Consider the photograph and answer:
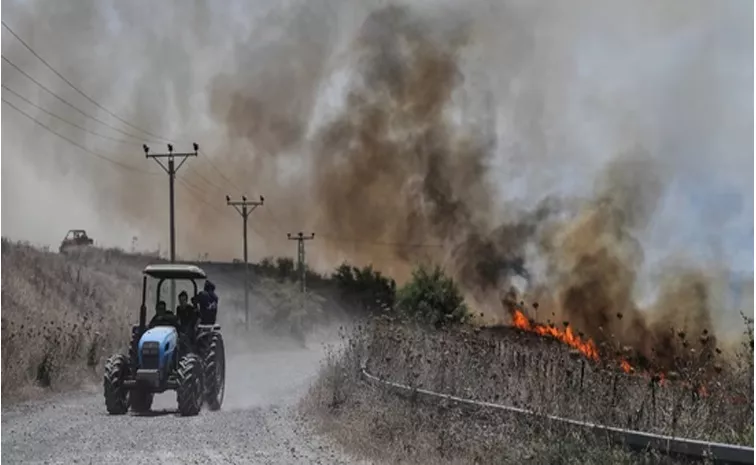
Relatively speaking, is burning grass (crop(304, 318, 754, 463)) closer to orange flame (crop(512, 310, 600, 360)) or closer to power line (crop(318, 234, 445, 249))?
→ orange flame (crop(512, 310, 600, 360))

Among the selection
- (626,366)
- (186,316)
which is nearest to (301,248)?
(186,316)

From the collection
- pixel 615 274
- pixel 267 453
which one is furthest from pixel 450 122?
pixel 267 453

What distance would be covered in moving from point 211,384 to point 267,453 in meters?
2.91

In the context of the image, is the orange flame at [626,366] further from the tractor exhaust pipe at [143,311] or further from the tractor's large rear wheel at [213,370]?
the tractor exhaust pipe at [143,311]

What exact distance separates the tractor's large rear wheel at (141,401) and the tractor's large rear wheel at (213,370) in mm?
869

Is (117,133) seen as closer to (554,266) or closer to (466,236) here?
(466,236)

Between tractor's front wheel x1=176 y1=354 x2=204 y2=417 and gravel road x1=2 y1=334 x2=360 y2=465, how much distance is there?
0.16 m

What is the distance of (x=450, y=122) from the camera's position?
1717 centimetres

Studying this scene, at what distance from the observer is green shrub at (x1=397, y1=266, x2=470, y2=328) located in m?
13.2

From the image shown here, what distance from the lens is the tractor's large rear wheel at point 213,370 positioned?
469 inches

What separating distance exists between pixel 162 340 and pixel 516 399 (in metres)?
5.39

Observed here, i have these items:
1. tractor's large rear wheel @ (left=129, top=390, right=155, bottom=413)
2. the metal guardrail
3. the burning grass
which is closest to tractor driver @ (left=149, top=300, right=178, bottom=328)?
tractor's large rear wheel @ (left=129, top=390, right=155, bottom=413)

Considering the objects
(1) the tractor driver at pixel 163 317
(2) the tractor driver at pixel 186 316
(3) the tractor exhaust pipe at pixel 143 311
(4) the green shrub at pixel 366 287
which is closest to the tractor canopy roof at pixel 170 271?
(3) the tractor exhaust pipe at pixel 143 311

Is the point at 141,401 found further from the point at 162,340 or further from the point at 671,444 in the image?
the point at 671,444
